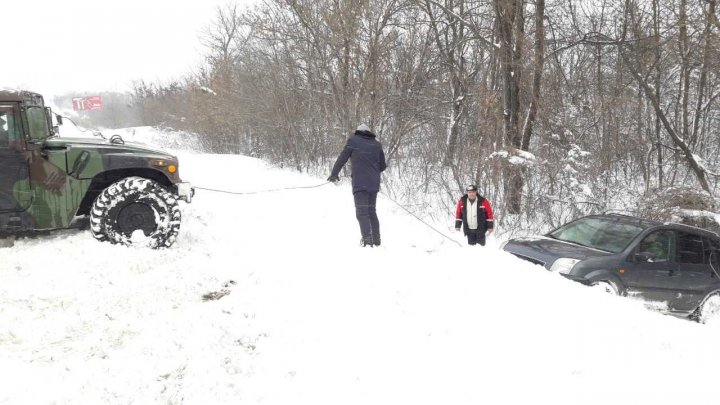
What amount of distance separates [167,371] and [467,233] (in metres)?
6.03

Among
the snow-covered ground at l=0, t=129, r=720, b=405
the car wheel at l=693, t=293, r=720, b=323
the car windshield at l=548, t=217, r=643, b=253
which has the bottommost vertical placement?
the car wheel at l=693, t=293, r=720, b=323

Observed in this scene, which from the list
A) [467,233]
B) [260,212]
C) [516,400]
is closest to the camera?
[516,400]

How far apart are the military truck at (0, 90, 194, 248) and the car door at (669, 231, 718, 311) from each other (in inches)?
287

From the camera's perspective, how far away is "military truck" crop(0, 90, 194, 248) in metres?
5.59

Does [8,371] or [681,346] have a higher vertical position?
[8,371]

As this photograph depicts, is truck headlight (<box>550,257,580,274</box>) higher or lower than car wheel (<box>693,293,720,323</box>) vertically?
higher

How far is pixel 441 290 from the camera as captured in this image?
179 inches

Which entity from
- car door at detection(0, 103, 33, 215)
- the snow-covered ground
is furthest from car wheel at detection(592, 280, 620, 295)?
car door at detection(0, 103, 33, 215)

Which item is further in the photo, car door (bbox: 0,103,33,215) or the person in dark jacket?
the person in dark jacket

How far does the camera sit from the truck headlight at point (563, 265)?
6406mm

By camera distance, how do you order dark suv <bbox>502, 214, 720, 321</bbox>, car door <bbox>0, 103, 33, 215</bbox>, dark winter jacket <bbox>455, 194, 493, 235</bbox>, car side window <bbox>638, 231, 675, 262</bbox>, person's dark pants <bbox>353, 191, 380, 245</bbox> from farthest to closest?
1. dark winter jacket <bbox>455, 194, 493, 235</bbox>
2. car side window <bbox>638, 231, 675, 262</bbox>
3. dark suv <bbox>502, 214, 720, 321</bbox>
4. person's dark pants <bbox>353, 191, 380, 245</bbox>
5. car door <bbox>0, 103, 33, 215</bbox>

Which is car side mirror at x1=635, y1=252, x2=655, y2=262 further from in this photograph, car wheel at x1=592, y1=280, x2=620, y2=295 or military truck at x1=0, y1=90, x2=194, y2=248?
military truck at x1=0, y1=90, x2=194, y2=248

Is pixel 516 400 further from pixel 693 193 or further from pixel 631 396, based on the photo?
pixel 693 193

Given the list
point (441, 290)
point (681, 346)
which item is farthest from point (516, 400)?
point (681, 346)
